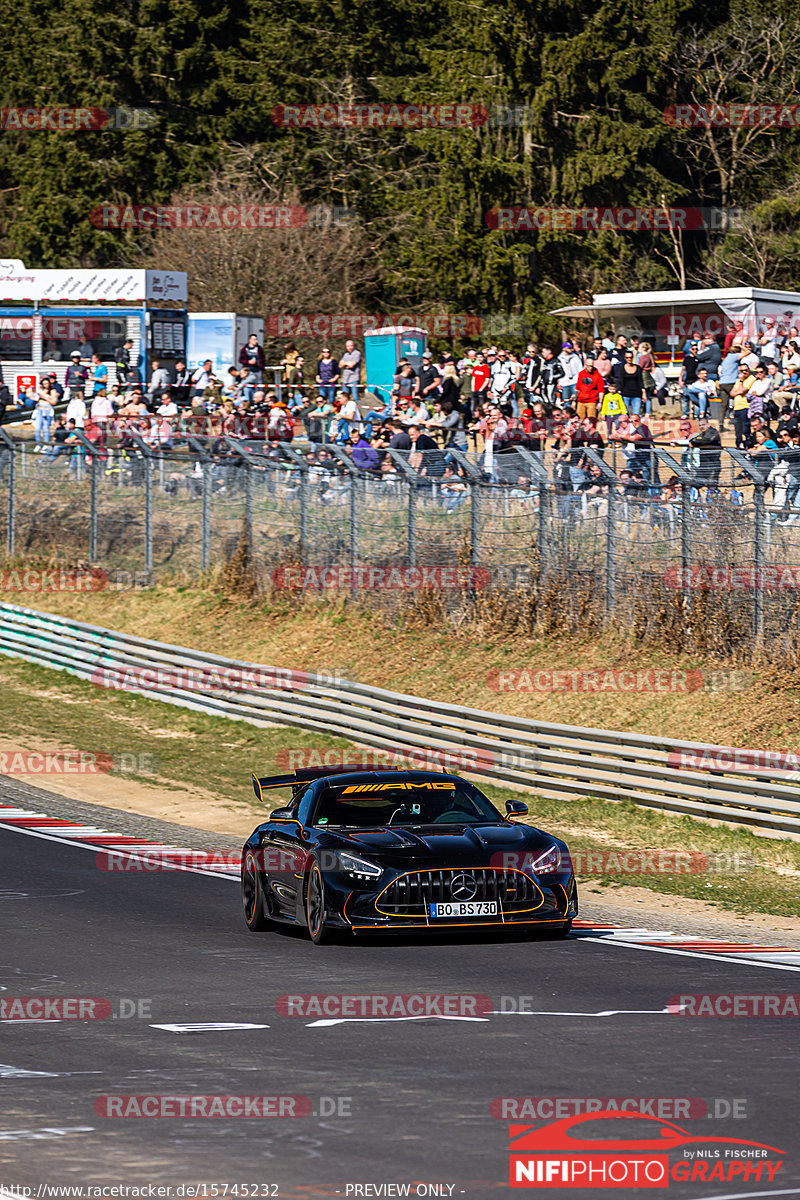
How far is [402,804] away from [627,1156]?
6.65m

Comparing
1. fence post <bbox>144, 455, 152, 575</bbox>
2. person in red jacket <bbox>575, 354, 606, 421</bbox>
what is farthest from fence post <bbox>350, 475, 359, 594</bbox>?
fence post <bbox>144, 455, 152, 575</bbox>

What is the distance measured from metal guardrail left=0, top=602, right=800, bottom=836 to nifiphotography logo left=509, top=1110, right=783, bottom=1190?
424 inches

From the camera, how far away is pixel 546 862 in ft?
40.2

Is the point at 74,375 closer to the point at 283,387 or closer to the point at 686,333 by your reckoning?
the point at 283,387

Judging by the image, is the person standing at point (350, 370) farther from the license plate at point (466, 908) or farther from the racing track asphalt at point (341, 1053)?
the license plate at point (466, 908)

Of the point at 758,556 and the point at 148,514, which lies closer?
the point at 758,556

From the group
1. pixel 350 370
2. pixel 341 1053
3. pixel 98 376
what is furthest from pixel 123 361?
pixel 341 1053

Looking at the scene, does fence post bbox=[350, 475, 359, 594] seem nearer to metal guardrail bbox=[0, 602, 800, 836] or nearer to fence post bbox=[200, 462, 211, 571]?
metal guardrail bbox=[0, 602, 800, 836]

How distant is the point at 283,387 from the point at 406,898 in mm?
26025

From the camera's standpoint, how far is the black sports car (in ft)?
39.3

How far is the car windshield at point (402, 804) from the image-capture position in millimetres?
13008

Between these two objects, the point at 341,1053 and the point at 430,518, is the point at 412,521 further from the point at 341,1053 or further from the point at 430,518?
the point at 341,1053

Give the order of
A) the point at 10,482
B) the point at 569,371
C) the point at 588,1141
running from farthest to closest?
the point at 10,482 → the point at 569,371 → the point at 588,1141

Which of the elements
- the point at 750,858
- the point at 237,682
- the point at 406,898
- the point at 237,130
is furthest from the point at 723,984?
the point at 237,130
